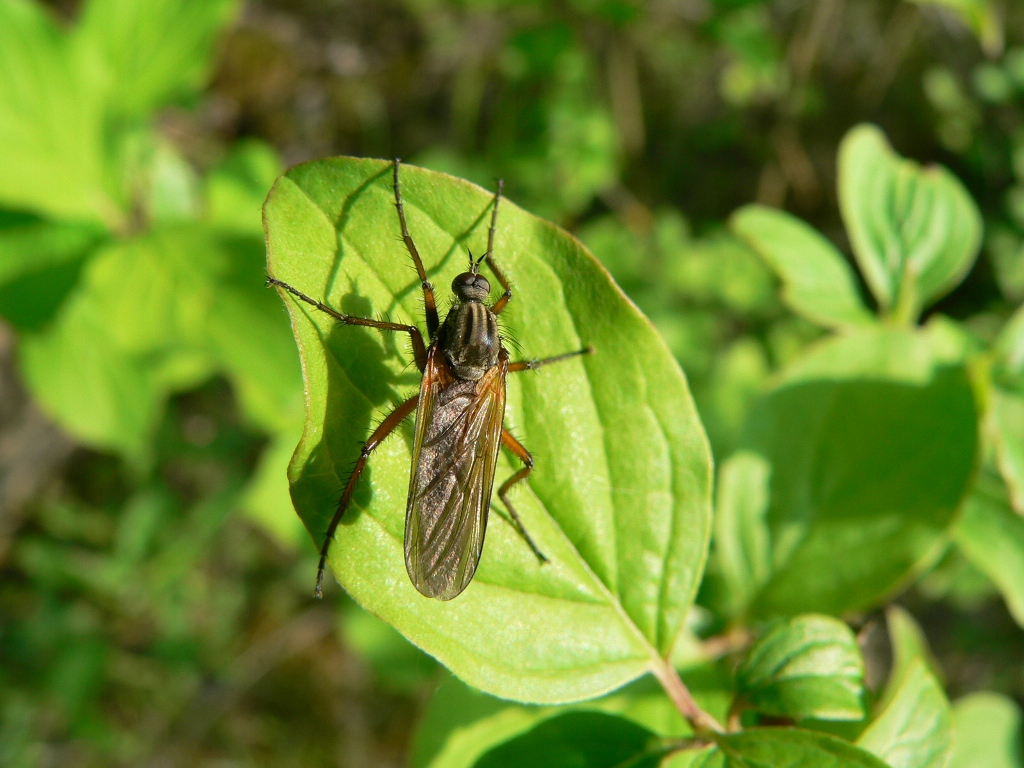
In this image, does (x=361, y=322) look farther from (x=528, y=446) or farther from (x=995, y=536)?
(x=995, y=536)

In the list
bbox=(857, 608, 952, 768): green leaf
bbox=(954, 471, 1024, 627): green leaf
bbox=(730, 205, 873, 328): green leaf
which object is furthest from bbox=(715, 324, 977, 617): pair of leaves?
bbox=(857, 608, 952, 768): green leaf

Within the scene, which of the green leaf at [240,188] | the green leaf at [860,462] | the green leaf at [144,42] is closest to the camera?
the green leaf at [860,462]

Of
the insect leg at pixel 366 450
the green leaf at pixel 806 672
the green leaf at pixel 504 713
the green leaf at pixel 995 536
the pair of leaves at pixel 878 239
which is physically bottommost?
the green leaf at pixel 504 713

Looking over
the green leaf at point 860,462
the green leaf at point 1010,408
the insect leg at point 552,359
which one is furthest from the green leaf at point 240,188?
the green leaf at point 1010,408

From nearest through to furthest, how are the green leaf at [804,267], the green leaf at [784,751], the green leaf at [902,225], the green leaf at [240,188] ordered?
the green leaf at [784,751] → the green leaf at [804,267] → the green leaf at [902,225] → the green leaf at [240,188]

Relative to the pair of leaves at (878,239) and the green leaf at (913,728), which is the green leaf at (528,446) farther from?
the pair of leaves at (878,239)

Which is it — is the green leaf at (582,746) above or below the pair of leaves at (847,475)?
below

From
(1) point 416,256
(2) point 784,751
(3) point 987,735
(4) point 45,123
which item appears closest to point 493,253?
(1) point 416,256

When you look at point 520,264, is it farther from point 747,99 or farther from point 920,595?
point 747,99
